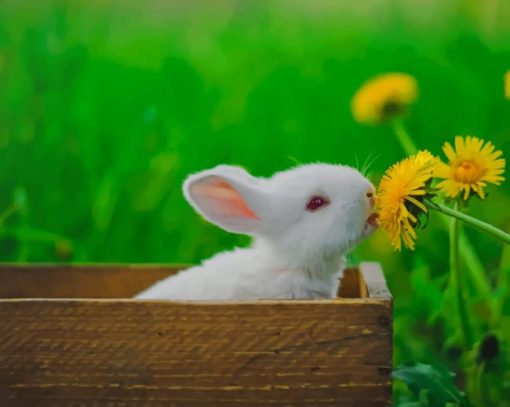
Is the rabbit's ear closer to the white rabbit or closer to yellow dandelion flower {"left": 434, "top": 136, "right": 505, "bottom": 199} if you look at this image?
the white rabbit

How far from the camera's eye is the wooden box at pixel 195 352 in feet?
3.04

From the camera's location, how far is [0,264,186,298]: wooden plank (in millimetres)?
1314

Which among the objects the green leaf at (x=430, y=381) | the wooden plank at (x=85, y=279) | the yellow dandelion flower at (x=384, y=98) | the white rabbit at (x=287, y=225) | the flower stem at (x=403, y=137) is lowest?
the green leaf at (x=430, y=381)

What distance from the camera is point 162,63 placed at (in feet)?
5.03

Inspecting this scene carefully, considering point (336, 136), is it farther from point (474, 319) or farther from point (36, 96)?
point (36, 96)

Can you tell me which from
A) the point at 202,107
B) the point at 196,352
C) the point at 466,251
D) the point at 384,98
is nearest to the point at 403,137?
the point at 384,98

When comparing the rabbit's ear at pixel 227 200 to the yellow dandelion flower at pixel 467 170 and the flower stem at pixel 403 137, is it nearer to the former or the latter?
the yellow dandelion flower at pixel 467 170

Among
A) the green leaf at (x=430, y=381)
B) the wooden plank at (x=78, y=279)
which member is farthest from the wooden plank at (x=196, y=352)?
the wooden plank at (x=78, y=279)

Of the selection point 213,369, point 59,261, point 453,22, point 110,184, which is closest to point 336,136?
point 453,22

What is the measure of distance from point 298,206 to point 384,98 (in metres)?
0.44

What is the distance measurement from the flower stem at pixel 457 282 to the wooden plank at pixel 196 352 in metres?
0.27

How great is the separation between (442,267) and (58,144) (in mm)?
631

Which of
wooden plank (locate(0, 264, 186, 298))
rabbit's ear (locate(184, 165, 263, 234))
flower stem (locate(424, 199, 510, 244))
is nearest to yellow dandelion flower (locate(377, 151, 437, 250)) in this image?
flower stem (locate(424, 199, 510, 244))

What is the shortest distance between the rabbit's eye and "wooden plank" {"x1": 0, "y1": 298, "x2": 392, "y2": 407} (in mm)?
158
